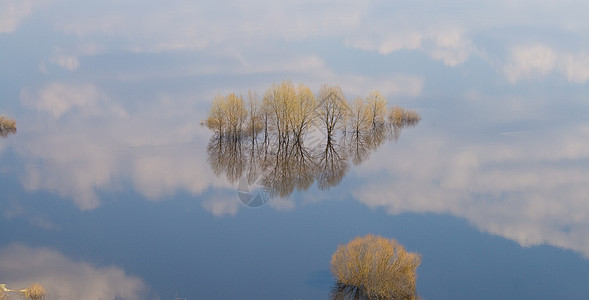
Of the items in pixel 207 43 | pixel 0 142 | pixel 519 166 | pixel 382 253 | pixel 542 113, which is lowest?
pixel 382 253

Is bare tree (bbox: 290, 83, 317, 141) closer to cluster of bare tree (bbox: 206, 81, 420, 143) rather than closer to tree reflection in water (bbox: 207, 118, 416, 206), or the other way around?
cluster of bare tree (bbox: 206, 81, 420, 143)

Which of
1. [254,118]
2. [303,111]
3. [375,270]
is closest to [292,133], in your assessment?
[303,111]

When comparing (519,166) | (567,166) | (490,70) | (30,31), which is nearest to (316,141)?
(519,166)

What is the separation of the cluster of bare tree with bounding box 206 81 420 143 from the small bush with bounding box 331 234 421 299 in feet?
38.3

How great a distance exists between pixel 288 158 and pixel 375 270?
11.3 meters

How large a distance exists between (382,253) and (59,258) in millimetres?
9833

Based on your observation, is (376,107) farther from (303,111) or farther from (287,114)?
(287,114)

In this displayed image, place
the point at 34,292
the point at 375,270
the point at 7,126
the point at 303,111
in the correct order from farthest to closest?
the point at 7,126 < the point at 303,111 < the point at 34,292 < the point at 375,270

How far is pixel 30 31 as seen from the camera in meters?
44.2

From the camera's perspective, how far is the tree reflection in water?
82.6 feet

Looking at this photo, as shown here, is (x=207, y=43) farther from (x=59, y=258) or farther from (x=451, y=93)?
(x=59, y=258)

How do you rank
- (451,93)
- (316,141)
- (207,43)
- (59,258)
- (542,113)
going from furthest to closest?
(207,43)
(451,93)
(542,113)
(316,141)
(59,258)

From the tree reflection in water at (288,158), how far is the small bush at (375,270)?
24.7 ft

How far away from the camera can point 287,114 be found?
27562mm
